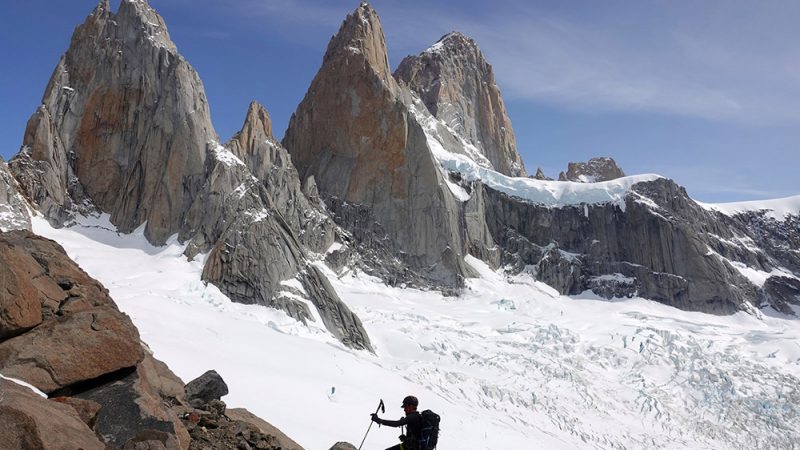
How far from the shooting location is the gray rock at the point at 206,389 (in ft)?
42.0

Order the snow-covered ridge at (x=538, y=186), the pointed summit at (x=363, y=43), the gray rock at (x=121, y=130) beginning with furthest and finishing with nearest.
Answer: the snow-covered ridge at (x=538, y=186)
the pointed summit at (x=363, y=43)
the gray rock at (x=121, y=130)

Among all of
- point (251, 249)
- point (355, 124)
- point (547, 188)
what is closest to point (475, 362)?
point (251, 249)

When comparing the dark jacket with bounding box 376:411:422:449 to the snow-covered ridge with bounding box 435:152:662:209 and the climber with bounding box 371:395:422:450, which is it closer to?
the climber with bounding box 371:395:422:450

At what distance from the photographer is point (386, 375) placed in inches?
1353

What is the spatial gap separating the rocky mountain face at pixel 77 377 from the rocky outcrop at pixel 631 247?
70.4m

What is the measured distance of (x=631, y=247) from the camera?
81.9 meters

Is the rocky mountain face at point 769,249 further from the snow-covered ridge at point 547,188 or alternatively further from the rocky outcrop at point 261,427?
the rocky outcrop at point 261,427

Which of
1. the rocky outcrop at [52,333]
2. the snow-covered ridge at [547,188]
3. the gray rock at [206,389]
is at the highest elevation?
the snow-covered ridge at [547,188]

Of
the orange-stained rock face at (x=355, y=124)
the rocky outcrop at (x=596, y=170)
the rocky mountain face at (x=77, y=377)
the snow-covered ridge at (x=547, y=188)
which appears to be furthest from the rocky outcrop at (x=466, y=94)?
the rocky mountain face at (x=77, y=377)

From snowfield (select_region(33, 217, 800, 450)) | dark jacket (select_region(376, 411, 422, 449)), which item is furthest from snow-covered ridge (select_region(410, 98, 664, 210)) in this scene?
dark jacket (select_region(376, 411, 422, 449))

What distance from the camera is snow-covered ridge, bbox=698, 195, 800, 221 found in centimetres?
8906

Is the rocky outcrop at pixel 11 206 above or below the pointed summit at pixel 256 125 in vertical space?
below

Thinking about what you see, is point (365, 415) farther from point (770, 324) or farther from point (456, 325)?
point (770, 324)

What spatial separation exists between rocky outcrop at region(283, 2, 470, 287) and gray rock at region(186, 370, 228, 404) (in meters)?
52.5
